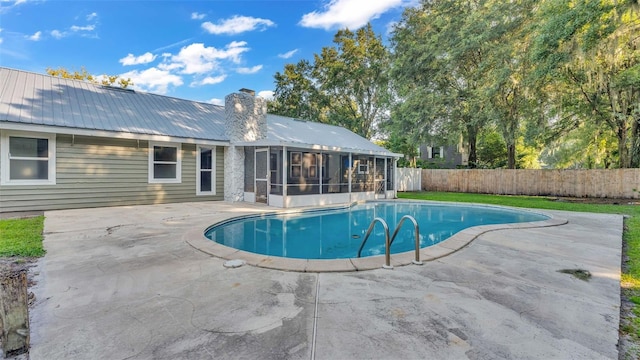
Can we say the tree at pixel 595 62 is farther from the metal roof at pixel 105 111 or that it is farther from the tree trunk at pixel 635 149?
the metal roof at pixel 105 111

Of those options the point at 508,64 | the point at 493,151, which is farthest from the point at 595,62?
the point at 493,151

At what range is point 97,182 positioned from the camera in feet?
29.7

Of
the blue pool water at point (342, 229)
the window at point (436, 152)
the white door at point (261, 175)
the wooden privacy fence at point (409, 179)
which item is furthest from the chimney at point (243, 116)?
the window at point (436, 152)

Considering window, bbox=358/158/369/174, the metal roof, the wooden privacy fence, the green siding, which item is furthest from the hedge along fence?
the green siding

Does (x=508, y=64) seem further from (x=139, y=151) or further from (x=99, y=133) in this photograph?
(x=99, y=133)

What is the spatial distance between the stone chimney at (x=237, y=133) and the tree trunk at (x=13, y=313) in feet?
31.9

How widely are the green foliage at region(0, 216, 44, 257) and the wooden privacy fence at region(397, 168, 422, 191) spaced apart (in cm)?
1732

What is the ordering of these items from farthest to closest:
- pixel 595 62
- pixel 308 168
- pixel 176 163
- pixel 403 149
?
pixel 403 149, pixel 308 168, pixel 595 62, pixel 176 163

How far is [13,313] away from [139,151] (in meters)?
8.99

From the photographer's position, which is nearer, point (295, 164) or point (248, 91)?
point (248, 91)

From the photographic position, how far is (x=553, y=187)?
15.4 metres

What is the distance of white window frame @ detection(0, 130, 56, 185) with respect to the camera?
7.62 metres

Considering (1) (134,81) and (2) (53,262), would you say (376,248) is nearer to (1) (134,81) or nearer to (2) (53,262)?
(2) (53,262)

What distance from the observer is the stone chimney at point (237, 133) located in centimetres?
1153
